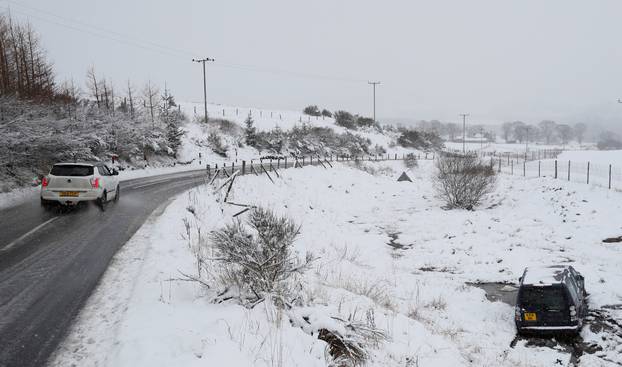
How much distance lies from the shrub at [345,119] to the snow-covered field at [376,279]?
49.8m

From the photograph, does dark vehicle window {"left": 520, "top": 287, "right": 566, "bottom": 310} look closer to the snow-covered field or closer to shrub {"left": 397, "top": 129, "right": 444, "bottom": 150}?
the snow-covered field

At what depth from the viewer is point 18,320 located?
5824mm

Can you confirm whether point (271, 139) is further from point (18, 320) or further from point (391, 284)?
point (18, 320)

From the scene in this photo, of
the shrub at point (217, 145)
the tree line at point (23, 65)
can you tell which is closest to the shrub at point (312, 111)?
the shrub at point (217, 145)

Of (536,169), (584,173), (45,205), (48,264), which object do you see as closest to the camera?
(48,264)

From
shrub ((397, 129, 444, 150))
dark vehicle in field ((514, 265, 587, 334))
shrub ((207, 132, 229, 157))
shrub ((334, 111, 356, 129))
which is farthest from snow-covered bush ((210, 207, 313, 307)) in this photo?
shrub ((397, 129, 444, 150))

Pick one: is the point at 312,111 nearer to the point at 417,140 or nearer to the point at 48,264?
the point at 417,140

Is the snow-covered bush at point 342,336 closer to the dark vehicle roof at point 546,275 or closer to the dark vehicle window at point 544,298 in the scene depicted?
the dark vehicle window at point 544,298

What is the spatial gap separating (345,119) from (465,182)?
56.1 metres

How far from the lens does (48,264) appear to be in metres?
8.38

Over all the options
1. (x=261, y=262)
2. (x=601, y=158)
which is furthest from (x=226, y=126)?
(x=261, y=262)

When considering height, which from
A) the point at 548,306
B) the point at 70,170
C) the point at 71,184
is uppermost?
the point at 70,170

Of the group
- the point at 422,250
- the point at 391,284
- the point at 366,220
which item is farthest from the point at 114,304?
the point at 366,220

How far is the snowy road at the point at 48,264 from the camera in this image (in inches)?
212
